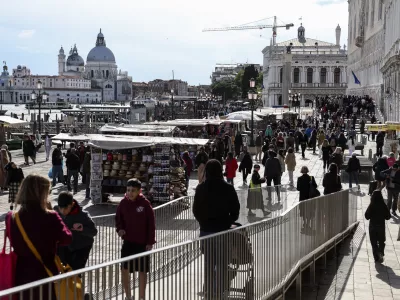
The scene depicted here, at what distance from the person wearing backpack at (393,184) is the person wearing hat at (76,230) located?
9798 mm

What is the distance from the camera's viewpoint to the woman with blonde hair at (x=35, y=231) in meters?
5.03

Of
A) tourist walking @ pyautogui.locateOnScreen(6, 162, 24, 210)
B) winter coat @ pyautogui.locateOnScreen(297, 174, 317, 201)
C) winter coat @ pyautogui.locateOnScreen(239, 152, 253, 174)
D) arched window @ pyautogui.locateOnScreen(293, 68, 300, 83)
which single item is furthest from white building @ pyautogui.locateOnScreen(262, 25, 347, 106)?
winter coat @ pyautogui.locateOnScreen(297, 174, 317, 201)

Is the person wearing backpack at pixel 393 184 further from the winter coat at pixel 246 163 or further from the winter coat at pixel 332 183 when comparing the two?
the winter coat at pixel 246 163

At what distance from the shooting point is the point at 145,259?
5621 mm

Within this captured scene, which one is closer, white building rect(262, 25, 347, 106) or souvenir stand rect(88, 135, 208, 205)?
souvenir stand rect(88, 135, 208, 205)

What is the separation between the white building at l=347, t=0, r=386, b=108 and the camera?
57.2 metres

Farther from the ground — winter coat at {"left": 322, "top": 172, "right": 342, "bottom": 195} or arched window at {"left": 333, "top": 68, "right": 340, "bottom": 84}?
arched window at {"left": 333, "top": 68, "right": 340, "bottom": 84}

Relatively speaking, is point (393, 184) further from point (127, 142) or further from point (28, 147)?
point (28, 147)

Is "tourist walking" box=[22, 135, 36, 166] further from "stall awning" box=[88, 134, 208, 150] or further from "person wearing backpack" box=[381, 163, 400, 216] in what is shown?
"person wearing backpack" box=[381, 163, 400, 216]

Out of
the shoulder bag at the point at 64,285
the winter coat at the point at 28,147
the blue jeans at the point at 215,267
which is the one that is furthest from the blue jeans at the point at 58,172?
the shoulder bag at the point at 64,285

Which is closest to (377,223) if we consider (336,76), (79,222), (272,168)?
(79,222)

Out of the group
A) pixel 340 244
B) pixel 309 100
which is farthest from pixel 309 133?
pixel 309 100

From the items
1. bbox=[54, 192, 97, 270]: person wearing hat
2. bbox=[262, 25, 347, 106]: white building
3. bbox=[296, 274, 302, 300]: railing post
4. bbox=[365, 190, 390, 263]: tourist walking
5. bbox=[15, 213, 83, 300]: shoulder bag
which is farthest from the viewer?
bbox=[262, 25, 347, 106]: white building

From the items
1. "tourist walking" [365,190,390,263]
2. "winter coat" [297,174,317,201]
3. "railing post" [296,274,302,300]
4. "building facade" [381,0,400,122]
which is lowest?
"railing post" [296,274,302,300]
